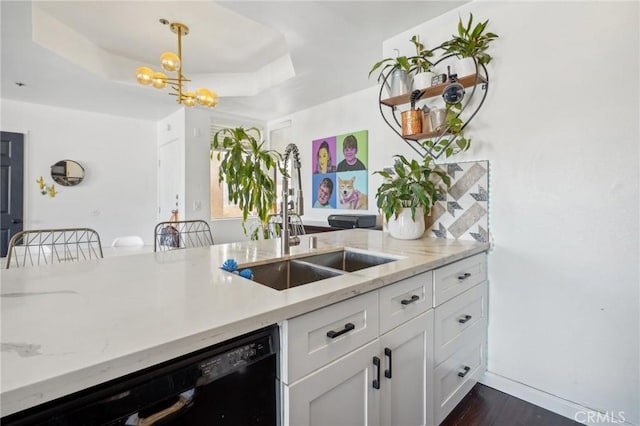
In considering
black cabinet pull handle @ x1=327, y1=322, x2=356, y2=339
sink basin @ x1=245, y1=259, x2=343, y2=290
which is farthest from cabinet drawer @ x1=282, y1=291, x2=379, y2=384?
sink basin @ x1=245, y1=259, x2=343, y2=290

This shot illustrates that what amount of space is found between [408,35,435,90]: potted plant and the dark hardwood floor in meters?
1.84

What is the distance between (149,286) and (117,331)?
0.32 m

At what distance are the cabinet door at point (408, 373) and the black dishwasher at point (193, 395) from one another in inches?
18.2

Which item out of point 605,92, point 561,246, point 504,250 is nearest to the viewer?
point 605,92

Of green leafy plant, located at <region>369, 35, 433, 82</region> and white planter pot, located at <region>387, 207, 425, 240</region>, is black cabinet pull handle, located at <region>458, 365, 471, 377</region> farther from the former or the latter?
green leafy plant, located at <region>369, 35, 433, 82</region>

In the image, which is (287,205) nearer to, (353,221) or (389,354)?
(389,354)

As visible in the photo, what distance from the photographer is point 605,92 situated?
142 centimetres

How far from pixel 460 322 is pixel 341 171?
92.7 inches

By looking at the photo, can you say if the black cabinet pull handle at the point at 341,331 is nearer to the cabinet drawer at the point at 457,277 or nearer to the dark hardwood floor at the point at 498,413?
the cabinet drawer at the point at 457,277

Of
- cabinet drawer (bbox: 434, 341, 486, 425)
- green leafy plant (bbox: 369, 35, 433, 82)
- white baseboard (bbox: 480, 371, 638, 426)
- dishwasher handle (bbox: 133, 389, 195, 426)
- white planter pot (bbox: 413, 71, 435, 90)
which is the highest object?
green leafy plant (bbox: 369, 35, 433, 82)

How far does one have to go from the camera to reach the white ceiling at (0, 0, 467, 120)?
2.03 meters

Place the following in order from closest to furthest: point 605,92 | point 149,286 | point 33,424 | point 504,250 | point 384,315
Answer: point 33,424 → point 149,286 → point 384,315 → point 605,92 → point 504,250

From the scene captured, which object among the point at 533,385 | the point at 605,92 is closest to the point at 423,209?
the point at 605,92

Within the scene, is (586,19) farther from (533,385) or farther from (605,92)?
(533,385)
